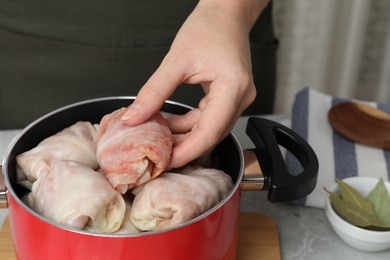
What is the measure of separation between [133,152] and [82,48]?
0.55m

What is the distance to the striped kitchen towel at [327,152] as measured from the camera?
895mm

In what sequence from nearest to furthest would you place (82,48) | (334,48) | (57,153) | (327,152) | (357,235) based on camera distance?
1. (57,153)
2. (357,235)
3. (327,152)
4. (82,48)
5. (334,48)

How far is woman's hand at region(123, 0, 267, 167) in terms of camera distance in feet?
2.00

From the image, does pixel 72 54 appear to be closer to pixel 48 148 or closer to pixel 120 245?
pixel 48 148

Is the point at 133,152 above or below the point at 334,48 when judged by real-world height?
above

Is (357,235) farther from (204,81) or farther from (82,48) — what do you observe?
(82,48)

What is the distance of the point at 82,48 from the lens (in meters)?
1.07

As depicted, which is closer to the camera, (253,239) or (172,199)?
(172,199)

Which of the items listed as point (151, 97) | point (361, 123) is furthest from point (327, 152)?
point (151, 97)

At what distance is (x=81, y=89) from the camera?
1119 millimetres

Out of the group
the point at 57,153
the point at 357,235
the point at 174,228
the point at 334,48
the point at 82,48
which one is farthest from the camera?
the point at 334,48

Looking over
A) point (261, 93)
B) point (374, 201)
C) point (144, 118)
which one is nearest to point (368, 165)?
point (374, 201)

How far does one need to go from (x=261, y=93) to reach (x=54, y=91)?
455 mm

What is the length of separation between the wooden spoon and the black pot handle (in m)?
0.32
